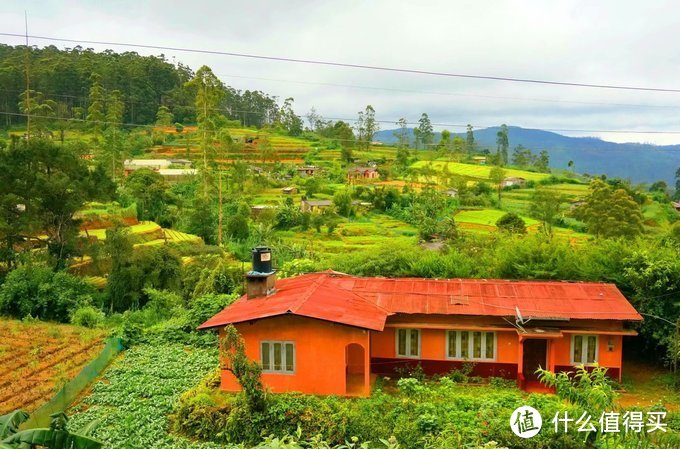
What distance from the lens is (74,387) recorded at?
12047 millimetres

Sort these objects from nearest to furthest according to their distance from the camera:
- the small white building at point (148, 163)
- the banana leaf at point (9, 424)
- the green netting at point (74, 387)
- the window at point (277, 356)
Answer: the banana leaf at point (9, 424)
the green netting at point (74, 387)
the window at point (277, 356)
the small white building at point (148, 163)

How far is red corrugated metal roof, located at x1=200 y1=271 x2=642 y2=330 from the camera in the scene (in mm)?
12503

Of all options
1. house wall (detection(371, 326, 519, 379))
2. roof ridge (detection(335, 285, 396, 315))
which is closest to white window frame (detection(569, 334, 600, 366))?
house wall (detection(371, 326, 519, 379))

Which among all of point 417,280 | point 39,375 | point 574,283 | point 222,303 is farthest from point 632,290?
point 39,375

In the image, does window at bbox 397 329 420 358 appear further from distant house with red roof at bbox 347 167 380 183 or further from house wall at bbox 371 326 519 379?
distant house with red roof at bbox 347 167 380 183

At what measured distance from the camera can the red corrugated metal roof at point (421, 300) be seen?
12503mm

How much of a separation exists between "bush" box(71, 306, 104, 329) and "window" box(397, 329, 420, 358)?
383 inches

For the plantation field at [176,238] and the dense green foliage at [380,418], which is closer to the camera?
the dense green foliage at [380,418]

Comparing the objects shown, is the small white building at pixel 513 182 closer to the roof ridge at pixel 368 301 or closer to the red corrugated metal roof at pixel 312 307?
the roof ridge at pixel 368 301

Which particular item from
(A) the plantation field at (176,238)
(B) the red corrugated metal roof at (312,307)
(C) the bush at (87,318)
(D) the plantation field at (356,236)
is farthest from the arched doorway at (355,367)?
(A) the plantation field at (176,238)

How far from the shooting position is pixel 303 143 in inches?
2992

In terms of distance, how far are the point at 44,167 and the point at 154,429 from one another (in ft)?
49.1

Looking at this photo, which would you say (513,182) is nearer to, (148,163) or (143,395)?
(148,163)

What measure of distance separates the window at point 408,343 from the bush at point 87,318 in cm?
974
